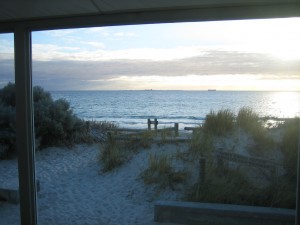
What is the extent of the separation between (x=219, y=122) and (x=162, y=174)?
1502 millimetres

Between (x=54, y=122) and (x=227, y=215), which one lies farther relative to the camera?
(x=54, y=122)

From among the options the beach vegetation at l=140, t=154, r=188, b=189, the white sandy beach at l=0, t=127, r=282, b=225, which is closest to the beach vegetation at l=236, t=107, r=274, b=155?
the white sandy beach at l=0, t=127, r=282, b=225

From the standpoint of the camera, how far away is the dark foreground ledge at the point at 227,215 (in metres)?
2.27

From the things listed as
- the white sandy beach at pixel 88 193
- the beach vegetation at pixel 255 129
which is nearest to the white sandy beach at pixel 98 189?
the white sandy beach at pixel 88 193

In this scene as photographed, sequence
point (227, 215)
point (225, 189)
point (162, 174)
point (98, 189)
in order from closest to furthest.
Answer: point (227, 215), point (225, 189), point (162, 174), point (98, 189)

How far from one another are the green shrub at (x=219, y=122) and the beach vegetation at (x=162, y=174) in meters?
0.98

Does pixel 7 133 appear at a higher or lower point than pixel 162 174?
higher

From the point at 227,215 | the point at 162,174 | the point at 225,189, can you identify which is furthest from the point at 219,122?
the point at 227,215

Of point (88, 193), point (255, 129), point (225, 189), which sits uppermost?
point (255, 129)

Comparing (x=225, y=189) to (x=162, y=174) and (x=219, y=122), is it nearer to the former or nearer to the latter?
(x=162, y=174)

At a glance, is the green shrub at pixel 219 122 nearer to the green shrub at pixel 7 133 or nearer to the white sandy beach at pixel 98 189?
the white sandy beach at pixel 98 189

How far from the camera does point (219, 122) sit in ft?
15.5

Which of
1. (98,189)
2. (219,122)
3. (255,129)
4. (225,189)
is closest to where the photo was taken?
(225,189)

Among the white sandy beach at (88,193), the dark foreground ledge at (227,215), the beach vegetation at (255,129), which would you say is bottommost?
the white sandy beach at (88,193)
